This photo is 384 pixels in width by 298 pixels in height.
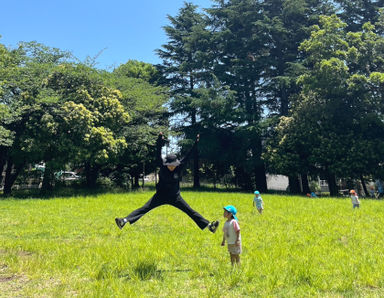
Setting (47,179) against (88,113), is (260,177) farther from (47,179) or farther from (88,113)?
(47,179)

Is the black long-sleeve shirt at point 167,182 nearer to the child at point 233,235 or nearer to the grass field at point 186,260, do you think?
the child at point 233,235

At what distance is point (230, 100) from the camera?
28.9 metres

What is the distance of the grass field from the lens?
468 centimetres

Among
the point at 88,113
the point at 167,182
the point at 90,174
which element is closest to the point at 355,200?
the point at 167,182

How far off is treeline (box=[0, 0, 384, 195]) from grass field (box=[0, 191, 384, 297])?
35.5 ft

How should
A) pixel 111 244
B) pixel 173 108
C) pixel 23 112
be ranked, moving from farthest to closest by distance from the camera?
1. pixel 173 108
2. pixel 23 112
3. pixel 111 244

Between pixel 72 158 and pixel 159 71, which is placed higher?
pixel 159 71

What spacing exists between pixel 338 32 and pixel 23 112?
1002 inches

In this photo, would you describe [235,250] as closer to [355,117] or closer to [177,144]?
[355,117]

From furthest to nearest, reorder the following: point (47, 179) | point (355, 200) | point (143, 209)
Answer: point (47, 179)
point (355, 200)
point (143, 209)

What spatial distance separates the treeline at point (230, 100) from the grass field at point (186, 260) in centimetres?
1082

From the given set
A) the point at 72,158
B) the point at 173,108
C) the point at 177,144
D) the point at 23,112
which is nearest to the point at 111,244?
the point at 72,158

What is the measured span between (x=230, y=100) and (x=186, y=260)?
24.1 meters

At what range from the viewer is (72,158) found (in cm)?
1978
